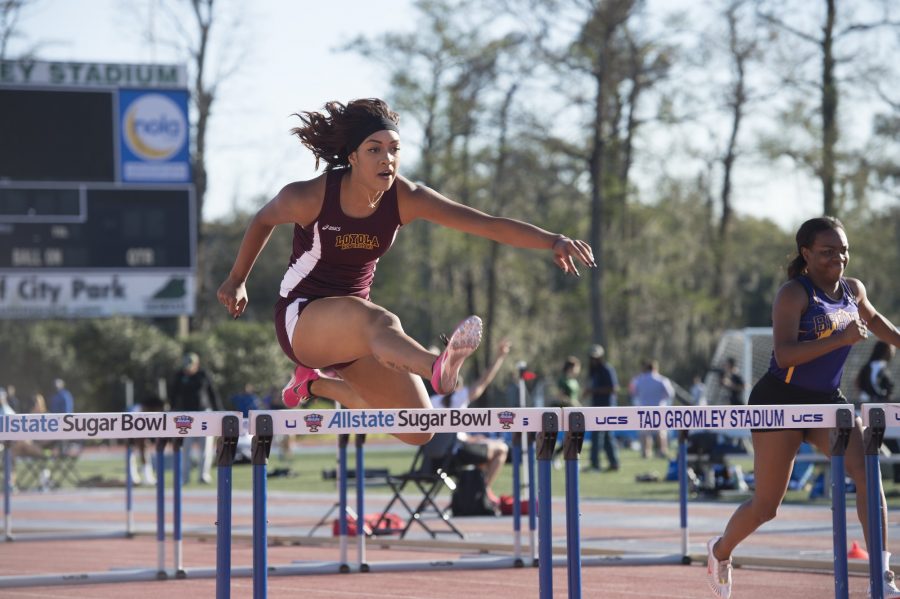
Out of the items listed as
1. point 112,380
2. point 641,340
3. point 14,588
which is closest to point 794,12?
point 641,340

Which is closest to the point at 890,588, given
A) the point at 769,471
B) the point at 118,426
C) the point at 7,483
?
the point at 769,471

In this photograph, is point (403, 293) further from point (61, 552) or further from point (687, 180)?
point (61, 552)

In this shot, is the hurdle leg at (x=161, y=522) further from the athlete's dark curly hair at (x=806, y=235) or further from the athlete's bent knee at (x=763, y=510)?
the athlete's dark curly hair at (x=806, y=235)

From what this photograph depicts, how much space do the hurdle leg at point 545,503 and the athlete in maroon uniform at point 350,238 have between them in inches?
22.5

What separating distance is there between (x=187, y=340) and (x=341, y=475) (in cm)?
3088

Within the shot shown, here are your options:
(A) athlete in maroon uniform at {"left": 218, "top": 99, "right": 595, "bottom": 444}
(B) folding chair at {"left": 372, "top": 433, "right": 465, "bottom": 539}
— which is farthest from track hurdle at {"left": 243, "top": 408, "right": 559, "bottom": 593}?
(B) folding chair at {"left": 372, "top": 433, "right": 465, "bottom": 539}

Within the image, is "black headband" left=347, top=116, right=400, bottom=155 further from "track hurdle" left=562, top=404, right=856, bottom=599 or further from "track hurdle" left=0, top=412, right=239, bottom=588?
"track hurdle" left=562, top=404, right=856, bottom=599

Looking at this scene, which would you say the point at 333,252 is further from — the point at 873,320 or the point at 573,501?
the point at 873,320

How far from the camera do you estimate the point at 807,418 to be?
229 inches

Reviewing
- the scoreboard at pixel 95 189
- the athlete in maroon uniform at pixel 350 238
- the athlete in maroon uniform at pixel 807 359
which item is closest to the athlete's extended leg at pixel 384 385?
the athlete in maroon uniform at pixel 350 238

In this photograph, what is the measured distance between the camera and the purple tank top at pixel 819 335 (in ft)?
21.7

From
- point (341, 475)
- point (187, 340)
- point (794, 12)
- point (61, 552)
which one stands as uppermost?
point (794, 12)

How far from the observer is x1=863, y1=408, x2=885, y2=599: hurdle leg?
5.88 metres

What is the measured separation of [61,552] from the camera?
1260 cm
